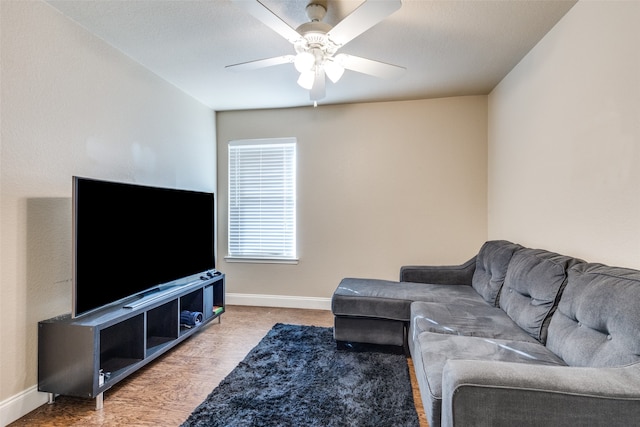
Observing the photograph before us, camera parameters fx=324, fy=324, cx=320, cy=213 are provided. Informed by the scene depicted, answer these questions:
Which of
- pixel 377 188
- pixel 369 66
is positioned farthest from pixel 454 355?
pixel 377 188

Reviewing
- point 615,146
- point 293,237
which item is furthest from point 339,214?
point 615,146

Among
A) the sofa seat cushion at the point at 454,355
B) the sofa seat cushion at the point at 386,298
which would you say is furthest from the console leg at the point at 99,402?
the sofa seat cushion at the point at 454,355

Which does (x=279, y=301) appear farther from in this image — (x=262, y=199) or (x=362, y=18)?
(x=362, y=18)

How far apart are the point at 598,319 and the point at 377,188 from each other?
267 cm

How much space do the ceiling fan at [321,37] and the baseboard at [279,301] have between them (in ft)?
8.34

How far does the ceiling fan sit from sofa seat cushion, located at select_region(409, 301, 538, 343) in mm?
1697

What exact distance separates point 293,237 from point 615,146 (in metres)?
3.13

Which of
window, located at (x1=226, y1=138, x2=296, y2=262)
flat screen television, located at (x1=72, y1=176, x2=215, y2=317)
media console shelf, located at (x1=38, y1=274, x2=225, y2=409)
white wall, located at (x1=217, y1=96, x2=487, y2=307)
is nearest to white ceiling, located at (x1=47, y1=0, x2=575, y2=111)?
white wall, located at (x1=217, y1=96, x2=487, y2=307)

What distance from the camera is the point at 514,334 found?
194 cm

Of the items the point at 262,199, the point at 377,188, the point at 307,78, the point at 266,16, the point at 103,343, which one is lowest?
the point at 103,343

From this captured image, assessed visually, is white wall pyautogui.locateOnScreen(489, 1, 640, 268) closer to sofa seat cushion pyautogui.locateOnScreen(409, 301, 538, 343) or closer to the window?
sofa seat cushion pyautogui.locateOnScreen(409, 301, 538, 343)

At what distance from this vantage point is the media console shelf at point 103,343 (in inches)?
76.4

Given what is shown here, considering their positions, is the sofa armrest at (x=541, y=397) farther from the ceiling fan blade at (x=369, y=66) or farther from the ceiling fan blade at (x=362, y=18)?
the ceiling fan blade at (x=369, y=66)

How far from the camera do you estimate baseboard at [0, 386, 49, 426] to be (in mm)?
1841
